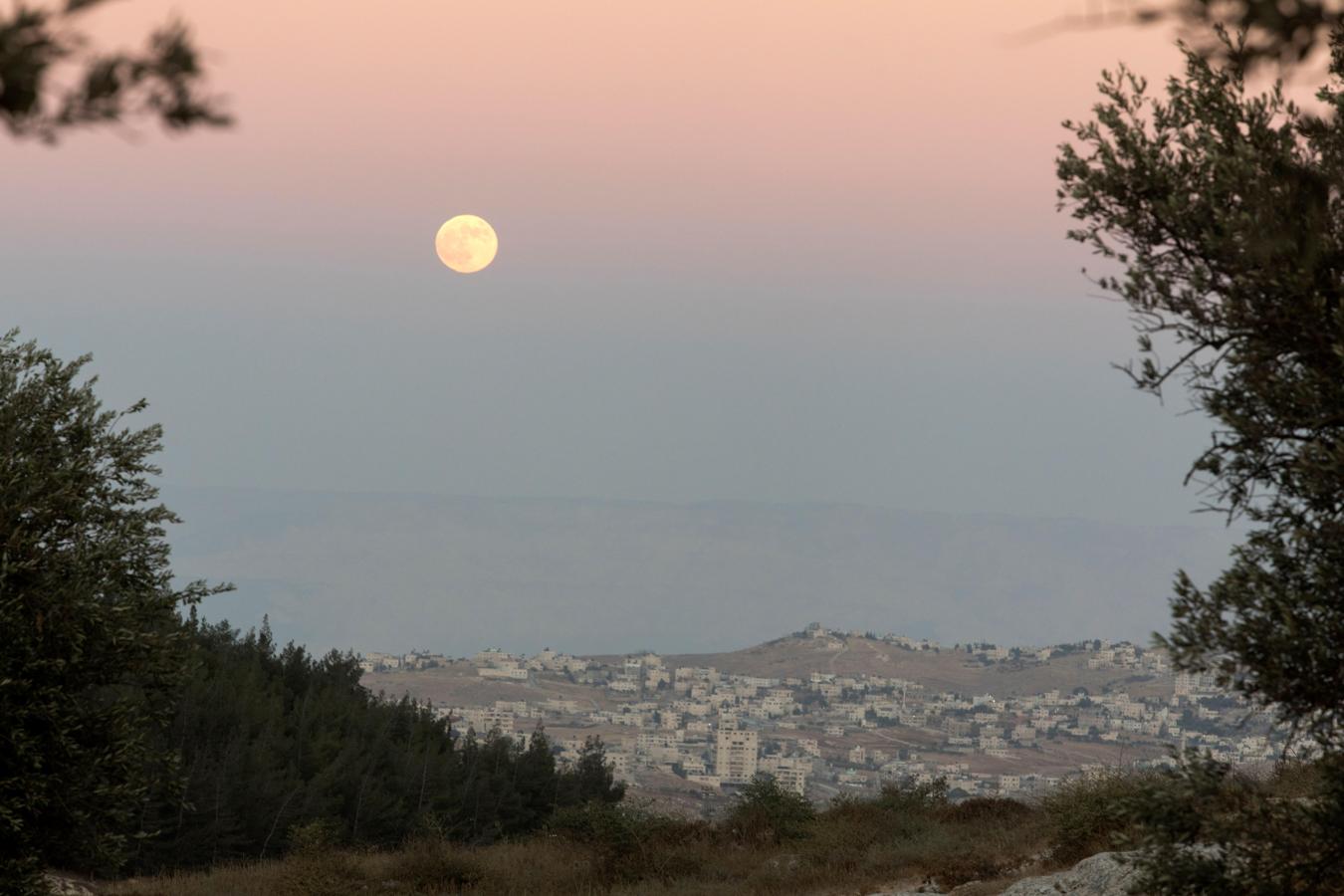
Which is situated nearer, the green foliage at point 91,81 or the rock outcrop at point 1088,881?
the green foliage at point 91,81

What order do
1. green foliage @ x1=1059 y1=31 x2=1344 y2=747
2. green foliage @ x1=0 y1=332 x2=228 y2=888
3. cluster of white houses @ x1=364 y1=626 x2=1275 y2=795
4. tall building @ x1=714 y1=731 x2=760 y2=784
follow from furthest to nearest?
cluster of white houses @ x1=364 y1=626 x2=1275 y2=795 < tall building @ x1=714 y1=731 x2=760 y2=784 < green foliage @ x1=0 y1=332 x2=228 y2=888 < green foliage @ x1=1059 y1=31 x2=1344 y2=747

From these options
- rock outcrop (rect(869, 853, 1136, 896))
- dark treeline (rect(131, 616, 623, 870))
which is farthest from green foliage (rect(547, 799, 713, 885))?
rock outcrop (rect(869, 853, 1136, 896))

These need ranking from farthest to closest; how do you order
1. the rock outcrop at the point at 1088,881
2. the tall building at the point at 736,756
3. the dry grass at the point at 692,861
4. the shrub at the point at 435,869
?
the tall building at the point at 736,756 → the shrub at the point at 435,869 → the dry grass at the point at 692,861 → the rock outcrop at the point at 1088,881

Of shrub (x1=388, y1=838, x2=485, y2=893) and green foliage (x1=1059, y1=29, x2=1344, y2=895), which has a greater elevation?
green foliage (x1=1059, y1=29, x2=1344, y2=895)

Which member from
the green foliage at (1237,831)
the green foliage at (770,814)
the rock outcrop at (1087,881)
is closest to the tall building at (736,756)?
the green foliage at (770,814)

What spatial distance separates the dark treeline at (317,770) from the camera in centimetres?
3681

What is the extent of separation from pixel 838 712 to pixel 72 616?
129 metres

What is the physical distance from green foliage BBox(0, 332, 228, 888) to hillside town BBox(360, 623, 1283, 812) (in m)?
58.6

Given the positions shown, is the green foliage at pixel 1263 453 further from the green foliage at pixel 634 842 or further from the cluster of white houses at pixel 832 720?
the cluster of white houses at pixel 832 720

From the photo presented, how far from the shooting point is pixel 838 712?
14012cm

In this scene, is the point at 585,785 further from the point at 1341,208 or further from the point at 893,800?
the point at 1341,208

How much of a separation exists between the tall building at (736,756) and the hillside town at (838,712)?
0.21 metres

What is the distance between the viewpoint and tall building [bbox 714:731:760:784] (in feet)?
335

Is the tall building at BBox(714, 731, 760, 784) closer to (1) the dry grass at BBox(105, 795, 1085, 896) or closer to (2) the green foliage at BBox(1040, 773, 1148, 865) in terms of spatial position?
(1) the dry grass at BBox(105, 795, 1085, 896)
